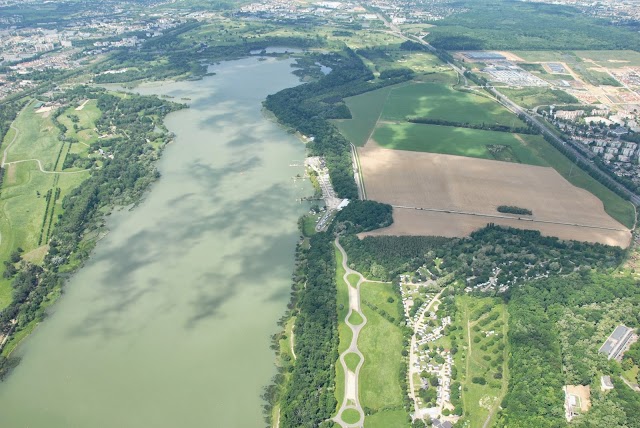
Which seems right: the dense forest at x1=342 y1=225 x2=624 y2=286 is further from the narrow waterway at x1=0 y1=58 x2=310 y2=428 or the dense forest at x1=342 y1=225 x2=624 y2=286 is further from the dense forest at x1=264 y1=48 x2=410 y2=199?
the dense forest at x1=264 y1=48 x2=410 y2=199

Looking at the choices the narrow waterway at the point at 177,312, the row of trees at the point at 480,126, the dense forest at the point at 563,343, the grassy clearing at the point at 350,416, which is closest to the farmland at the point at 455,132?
the row of trees at the point at 480,126

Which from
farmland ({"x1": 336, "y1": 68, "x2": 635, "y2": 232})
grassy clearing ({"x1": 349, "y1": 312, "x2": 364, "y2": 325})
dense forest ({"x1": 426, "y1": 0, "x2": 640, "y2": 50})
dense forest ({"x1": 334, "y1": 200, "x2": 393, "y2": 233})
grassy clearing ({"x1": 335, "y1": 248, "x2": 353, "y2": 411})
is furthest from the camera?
dense forest ({"x1": 426, "y1": 0, "x2": 640, "y2": 50})

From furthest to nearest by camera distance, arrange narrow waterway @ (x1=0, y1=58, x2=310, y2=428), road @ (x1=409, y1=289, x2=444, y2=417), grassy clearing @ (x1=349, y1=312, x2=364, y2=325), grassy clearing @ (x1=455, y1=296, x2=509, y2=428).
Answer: grassy clearing @ (x1=349, y1=312, x2=364, y2=325) < narrow waterway @ (x1=0, y1=58, x2=310, y2=428) < road @ (x1=409, y1=289, x2=444, y2=417) < grassy clearing @ (x1=455, y1=296, x2=509, y2=428)

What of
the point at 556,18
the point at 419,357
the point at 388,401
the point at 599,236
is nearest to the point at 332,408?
the point at 388,401

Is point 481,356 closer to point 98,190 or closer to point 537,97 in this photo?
point 98,190

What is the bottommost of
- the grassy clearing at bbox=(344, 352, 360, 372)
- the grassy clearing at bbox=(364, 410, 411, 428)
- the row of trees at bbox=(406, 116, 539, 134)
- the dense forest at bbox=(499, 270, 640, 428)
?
the row of trees at bbox=(406, 116, 539, 134)

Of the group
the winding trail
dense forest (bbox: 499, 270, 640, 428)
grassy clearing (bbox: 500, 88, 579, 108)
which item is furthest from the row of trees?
the winding trail

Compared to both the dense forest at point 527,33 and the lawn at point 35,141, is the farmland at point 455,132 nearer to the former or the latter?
the dense forest at point 527,33

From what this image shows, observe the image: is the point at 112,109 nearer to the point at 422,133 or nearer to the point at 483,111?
the point at 422,133
